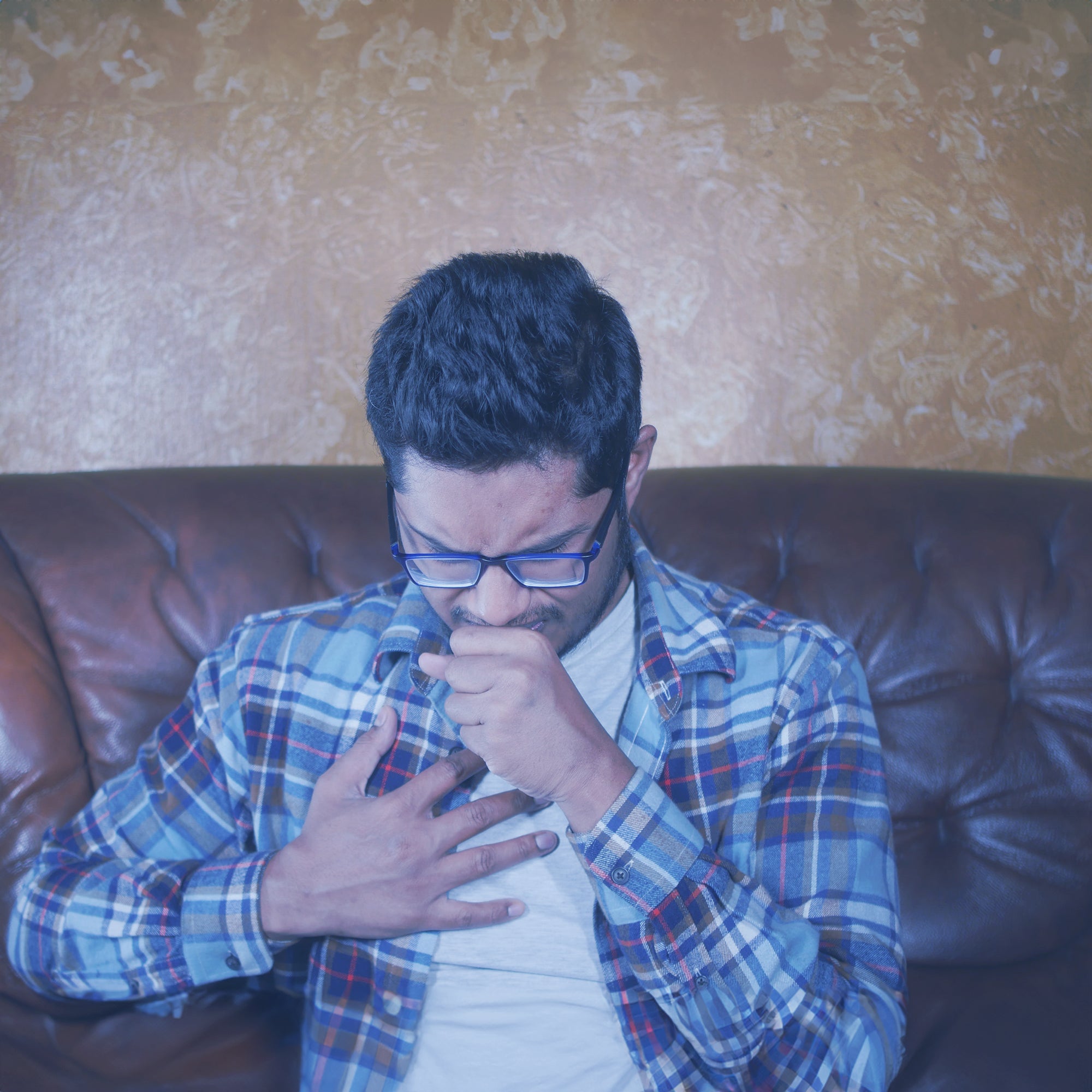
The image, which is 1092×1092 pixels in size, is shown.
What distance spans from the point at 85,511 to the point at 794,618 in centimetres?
120

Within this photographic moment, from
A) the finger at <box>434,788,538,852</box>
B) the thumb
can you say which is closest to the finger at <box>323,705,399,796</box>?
the thumb

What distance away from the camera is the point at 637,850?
0.97 meters

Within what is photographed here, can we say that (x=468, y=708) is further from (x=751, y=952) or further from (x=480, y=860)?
(x=751, y=952)

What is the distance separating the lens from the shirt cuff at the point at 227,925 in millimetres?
1105

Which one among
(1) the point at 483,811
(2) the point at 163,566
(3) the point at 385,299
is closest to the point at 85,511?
(2) the point at 163,566

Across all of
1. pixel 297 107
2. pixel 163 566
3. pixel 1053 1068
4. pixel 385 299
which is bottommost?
pixel 1053 1068

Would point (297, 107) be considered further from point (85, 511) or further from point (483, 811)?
point (483, 811)

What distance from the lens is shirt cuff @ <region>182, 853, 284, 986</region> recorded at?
1105mm

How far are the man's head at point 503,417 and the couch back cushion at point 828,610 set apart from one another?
561 mm

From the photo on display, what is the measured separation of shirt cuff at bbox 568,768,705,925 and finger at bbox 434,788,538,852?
13 centimetres

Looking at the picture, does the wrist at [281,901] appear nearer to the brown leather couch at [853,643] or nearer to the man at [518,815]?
the man at [518,815]

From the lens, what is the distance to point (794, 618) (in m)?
1.29

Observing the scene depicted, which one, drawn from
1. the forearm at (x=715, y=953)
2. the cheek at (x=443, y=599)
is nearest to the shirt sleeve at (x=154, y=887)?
the cheek at (x=443, y=599)

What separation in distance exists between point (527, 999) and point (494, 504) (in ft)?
1.91
